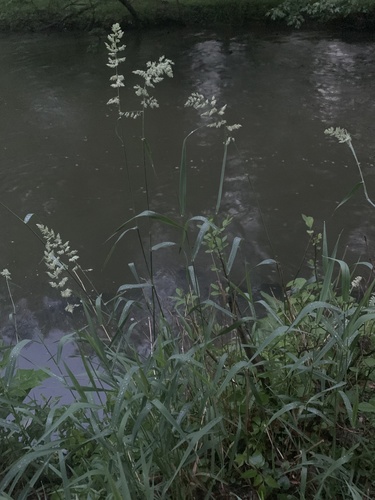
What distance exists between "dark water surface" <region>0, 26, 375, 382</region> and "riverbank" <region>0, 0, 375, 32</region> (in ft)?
3.98

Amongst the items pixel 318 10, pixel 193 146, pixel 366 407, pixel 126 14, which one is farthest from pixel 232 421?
pixel 126 14

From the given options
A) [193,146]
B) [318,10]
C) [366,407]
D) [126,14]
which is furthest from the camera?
[126,14]

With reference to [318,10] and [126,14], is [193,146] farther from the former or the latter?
[126,14]

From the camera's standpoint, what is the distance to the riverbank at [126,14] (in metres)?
10.4

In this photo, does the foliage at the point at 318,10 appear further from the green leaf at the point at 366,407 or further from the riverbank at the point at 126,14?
the green leaf at the point at 366,407

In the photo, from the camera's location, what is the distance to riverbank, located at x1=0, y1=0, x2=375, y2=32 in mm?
10406

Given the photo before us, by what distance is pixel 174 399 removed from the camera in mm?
1747

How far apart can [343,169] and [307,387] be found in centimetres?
375

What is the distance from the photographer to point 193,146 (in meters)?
5.73

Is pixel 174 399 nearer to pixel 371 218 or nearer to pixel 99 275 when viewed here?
pixel 99 275

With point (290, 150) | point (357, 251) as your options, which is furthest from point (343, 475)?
point (290, 150)

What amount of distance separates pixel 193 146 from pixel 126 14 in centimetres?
590

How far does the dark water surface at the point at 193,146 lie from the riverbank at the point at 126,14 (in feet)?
3.98

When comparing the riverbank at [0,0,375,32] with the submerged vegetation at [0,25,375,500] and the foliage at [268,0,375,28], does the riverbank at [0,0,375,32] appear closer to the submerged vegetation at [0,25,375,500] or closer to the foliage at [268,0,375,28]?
the foliage at [268,0,375,28]
